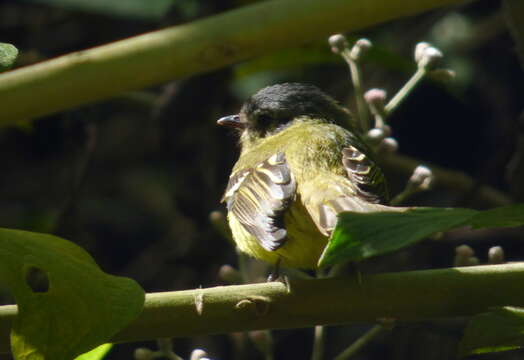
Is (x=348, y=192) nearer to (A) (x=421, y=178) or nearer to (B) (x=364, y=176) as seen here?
(B) (x=364, y=176)

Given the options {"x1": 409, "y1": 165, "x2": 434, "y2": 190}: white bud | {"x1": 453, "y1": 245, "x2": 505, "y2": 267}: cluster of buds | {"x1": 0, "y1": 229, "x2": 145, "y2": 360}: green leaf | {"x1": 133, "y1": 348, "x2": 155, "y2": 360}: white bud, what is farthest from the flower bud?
{"x1": 0, "y1": 229, "x2": 145, "y2": 360}: green leaf

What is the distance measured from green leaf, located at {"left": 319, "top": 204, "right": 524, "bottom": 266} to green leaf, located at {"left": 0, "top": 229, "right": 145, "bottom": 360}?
43cm

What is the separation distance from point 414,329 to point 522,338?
147 centimetres

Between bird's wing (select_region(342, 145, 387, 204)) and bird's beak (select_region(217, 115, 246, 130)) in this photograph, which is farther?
bird's beak (select_region(217, 115, 246, 130))

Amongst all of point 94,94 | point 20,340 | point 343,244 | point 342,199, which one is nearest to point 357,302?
point 343,244

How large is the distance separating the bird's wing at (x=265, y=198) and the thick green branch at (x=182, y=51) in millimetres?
458

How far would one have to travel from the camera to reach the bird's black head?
12.1 ft

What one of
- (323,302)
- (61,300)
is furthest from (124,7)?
(61,300)

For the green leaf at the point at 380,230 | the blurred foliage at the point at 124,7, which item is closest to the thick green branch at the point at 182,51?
the green leaf at the point at 380,230

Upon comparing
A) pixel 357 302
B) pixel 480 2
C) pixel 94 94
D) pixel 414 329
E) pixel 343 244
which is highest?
pixel 480 2

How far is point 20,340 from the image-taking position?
1.79 metres

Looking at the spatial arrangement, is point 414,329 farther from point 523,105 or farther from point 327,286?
point 523,105

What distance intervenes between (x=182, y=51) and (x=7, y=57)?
676mm

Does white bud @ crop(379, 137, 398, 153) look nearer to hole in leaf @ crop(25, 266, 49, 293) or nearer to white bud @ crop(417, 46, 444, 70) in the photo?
white bud @ crop(417, 46, 444, 70)
